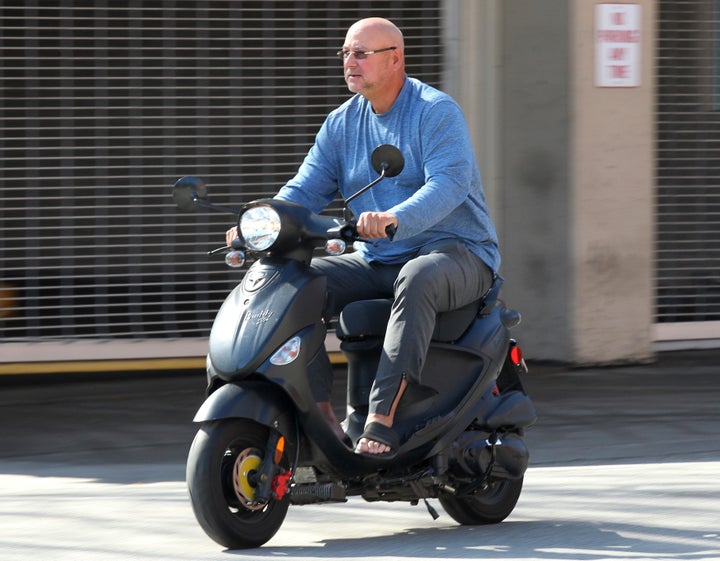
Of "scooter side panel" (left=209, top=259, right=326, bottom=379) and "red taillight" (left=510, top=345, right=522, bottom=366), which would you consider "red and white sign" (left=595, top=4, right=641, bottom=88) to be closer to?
"red taillight" (left=510, top=345, right=522, bottom=366)

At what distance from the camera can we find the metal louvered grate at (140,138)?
390 inches

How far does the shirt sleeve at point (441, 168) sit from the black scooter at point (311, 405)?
19 centimetres

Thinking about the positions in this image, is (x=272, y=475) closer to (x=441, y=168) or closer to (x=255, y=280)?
(x=255, y=280)

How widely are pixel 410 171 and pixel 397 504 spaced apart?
150cm

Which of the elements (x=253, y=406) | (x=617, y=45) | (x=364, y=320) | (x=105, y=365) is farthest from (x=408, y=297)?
(x=617, y=45)

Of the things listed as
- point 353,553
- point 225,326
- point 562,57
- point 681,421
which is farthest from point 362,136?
point 562,57

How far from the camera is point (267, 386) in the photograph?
5.19m

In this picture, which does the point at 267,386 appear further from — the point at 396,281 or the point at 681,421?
the point at 681,421

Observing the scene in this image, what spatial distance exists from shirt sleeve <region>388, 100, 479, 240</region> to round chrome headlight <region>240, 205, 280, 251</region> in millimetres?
386

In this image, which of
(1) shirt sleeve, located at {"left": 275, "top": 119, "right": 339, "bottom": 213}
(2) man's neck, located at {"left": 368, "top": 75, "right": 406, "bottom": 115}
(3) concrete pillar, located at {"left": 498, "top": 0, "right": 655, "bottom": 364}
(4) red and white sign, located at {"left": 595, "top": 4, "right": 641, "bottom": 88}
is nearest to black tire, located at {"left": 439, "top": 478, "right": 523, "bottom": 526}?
(1) shirt sleeve, located at {"left": 275, "top": 119, "right": 339, "bottom": 213}

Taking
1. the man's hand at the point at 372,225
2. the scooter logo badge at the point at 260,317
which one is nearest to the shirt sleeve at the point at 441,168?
the man's hand at the point at 372,225

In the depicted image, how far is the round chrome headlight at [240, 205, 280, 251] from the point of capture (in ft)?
17.1

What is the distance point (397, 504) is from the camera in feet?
20.9

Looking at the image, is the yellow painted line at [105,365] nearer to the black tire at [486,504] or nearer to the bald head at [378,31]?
the black tire at [486,504]
